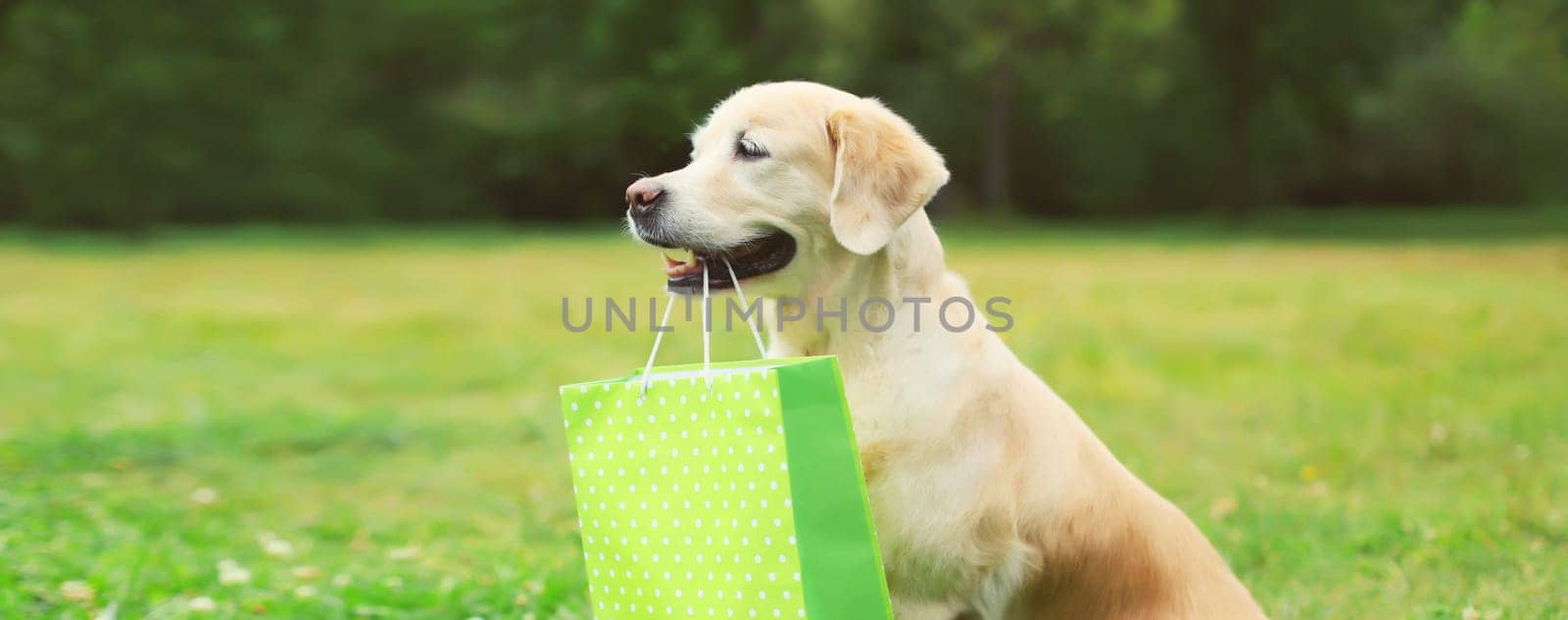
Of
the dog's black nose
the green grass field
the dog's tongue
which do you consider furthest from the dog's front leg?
the green grass field

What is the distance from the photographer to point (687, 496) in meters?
2.42

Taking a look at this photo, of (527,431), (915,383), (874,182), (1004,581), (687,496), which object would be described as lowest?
(527,431)

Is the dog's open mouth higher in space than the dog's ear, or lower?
lower

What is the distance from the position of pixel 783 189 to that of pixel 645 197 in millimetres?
295

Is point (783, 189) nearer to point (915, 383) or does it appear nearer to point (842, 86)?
point (915, 383)

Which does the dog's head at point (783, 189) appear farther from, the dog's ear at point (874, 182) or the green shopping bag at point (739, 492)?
the green shopping bag at point (739, 492)

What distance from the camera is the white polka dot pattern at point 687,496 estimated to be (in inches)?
91.7

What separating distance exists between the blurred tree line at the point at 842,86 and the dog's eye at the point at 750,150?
14.6m

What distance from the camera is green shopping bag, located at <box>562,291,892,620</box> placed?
2322mm

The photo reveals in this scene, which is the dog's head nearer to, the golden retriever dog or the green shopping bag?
the golden retriever dog

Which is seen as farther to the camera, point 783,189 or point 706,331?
point 783,189

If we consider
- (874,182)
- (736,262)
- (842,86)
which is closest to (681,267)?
(736,262)

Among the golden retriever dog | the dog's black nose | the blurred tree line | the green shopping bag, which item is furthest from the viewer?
the blurred tree line

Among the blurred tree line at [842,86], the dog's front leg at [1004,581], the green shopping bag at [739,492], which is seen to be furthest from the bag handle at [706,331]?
the blurred tree line at [842,86]
